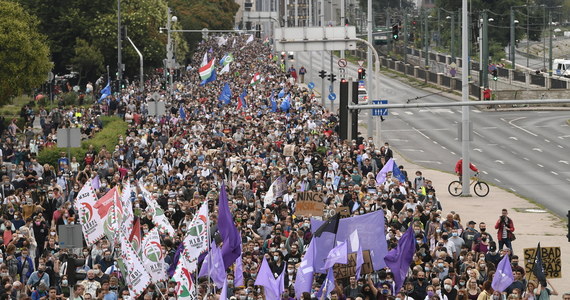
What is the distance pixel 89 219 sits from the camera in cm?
2517

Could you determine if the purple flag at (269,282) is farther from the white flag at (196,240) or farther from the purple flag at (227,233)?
the white flag at (196,240)

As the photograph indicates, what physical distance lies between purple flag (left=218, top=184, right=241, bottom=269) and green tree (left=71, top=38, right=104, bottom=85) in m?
60.0

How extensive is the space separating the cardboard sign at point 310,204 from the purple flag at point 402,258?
16.0ft

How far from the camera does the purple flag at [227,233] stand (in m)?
21.6

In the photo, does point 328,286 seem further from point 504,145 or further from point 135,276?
point 504,145

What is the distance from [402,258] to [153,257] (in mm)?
4335

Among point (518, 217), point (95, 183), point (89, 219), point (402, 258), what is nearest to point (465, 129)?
point (518, 217)

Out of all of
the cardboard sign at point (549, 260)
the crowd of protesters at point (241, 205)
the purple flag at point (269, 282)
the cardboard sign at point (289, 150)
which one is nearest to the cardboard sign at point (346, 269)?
the crowd of protesters at point (241, 205)

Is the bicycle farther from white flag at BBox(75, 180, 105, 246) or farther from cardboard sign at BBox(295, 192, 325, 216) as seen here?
white flag at BBox(75, 180, 105, 246)

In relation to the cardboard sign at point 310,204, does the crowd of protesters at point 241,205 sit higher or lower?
lower

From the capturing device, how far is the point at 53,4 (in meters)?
84.8

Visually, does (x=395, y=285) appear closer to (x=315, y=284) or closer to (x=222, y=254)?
(x=315, y=284)

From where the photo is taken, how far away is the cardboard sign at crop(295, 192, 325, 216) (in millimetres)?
27172

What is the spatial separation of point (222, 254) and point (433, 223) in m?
5.39
